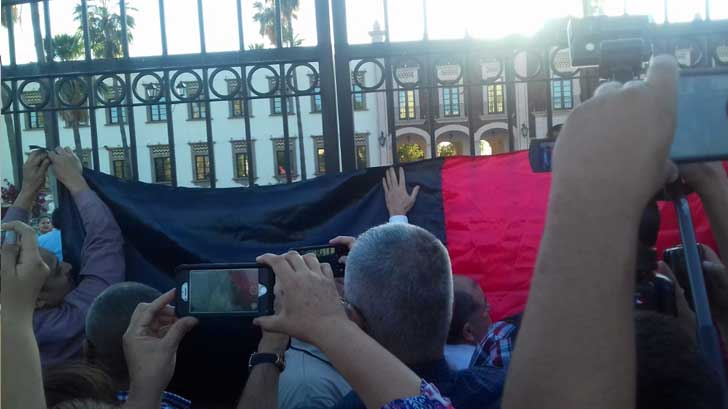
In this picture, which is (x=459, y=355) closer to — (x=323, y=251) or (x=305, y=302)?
(x=323, y=251)

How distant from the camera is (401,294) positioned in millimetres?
1728

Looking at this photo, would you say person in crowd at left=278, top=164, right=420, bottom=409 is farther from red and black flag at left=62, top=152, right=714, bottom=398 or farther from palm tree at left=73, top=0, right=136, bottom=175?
palm tree at left=73, top=0, right=136, bottom=175

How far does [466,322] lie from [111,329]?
1400 millimetres

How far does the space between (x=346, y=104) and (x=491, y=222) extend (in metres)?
1.00

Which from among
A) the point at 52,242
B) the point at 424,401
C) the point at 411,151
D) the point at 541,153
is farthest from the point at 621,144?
the point at 411,151

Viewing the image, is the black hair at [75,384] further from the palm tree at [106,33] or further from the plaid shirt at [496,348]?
the palm tree at [106,33]

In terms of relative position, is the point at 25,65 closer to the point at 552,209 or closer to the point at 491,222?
the point at 491,222

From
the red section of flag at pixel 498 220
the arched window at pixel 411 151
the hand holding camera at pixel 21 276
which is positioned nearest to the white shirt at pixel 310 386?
the hand holding camera at pixel 21 276

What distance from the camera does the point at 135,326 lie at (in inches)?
77.5

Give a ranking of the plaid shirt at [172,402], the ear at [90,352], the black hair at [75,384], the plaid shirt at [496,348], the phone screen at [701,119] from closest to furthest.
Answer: the phone screen at [701,119], the black hair at [75,384], the plaid shirt at [172,402], the ear at [90,352], the plaid shirt at [496,348]

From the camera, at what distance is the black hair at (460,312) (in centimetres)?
280

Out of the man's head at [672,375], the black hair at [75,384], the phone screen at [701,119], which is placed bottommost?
the black hair at [75,384]

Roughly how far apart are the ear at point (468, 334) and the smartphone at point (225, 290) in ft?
4.26

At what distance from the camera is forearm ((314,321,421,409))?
52.9 inches
